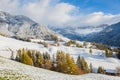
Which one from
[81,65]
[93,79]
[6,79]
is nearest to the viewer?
[6,79]

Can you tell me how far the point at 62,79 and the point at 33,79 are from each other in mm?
6110

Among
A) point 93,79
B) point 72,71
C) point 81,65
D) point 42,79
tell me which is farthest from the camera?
point 81,65

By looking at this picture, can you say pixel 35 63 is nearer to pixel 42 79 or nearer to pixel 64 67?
pixel 64 67

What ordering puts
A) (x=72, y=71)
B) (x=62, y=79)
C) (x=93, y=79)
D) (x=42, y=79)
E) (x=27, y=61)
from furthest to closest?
(x=27, y=61), (x=72, y=71), (x=93, y=79), (x=62, y=79), (x=42, y=79)

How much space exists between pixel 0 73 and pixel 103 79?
19913 millimetres

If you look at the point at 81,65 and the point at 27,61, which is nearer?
the point at 27,61

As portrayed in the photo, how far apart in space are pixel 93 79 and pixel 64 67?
283 ft

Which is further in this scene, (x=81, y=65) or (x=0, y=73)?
(x=81, y=65)

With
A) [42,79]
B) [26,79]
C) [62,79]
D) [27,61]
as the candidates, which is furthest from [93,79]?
[27,61]

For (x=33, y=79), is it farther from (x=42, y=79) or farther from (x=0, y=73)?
(x=0, y=73)

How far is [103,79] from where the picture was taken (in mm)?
50000

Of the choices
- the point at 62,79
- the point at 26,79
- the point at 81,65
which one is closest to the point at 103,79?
the point at 62,79

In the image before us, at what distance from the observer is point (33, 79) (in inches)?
1538

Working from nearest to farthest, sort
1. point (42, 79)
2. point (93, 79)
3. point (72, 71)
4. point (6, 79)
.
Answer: point (6, 79) → point (42, 79) → point (93, 79) → point (72, 71)
